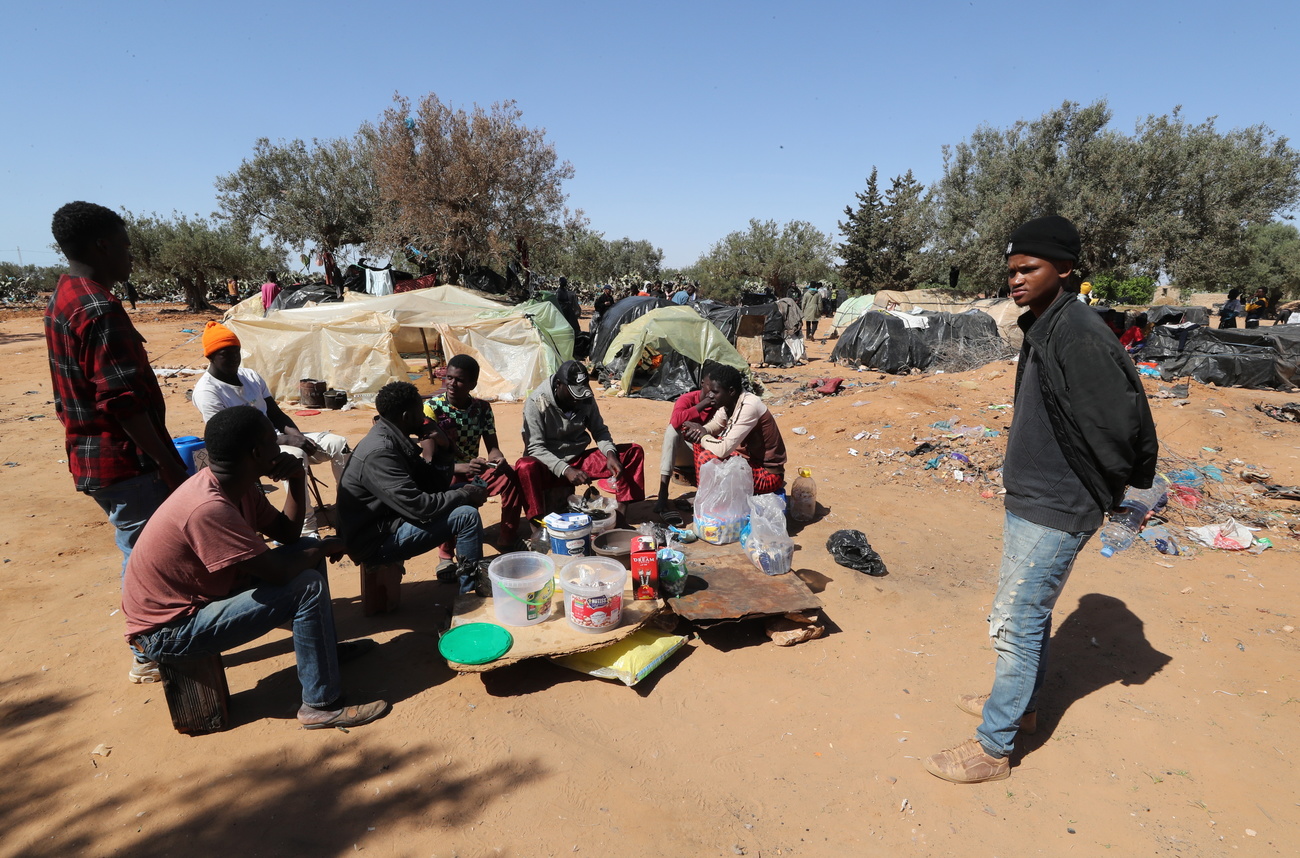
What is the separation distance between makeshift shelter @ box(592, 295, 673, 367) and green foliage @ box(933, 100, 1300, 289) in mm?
14558

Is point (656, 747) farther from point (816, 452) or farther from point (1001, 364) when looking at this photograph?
point (1001, 364)

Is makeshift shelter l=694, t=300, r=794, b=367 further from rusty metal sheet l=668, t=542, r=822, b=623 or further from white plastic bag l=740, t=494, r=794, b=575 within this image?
rusty metal sheet l=668, t=542, r=822, b=623

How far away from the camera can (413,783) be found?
247 cm

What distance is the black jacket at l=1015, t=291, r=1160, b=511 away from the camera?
2.10m

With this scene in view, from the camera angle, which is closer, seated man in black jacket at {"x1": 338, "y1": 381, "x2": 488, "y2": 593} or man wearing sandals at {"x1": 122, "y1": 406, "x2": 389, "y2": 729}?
man wearing sandals at {"x1": 122, "y1": 406, "x2": 389, "y2": 729}

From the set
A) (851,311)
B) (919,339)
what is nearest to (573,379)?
(919,339)

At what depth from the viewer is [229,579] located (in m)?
2.54

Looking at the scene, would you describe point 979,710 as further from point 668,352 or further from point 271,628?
point 668,352

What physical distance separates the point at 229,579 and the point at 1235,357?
47.7 feet

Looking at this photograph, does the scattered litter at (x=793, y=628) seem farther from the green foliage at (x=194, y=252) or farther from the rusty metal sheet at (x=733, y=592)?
the green foliage at (x=194, y=252)

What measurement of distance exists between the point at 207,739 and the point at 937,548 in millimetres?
4811

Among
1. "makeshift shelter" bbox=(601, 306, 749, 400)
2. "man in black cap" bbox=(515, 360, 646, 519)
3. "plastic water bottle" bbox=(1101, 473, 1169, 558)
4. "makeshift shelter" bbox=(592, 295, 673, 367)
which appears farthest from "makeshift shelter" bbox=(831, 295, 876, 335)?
"man in black cap" bbox=(515, 360, 646, 519)

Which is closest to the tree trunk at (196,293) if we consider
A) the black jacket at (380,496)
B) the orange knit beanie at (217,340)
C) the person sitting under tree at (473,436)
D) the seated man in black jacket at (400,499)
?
the orange knit beanie at (217,340)

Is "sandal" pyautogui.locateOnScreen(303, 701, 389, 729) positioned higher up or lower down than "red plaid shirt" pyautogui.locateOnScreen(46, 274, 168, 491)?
lower down
